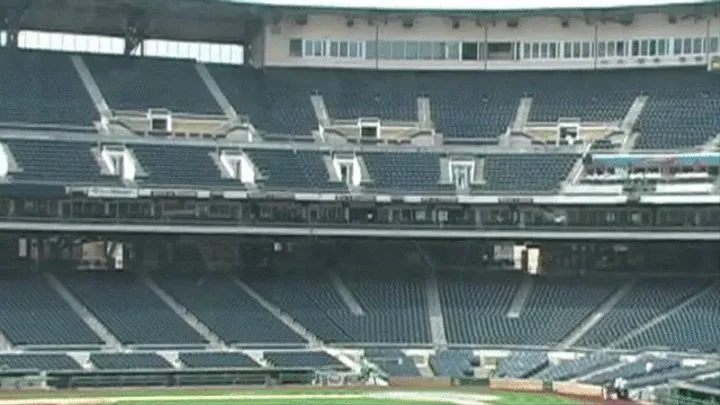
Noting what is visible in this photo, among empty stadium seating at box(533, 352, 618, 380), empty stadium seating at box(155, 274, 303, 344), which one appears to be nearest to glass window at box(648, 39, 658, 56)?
empty stadium seating at box(533, 352, 618, 380)

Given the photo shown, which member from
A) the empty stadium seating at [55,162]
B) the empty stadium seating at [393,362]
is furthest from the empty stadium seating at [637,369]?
the empty stadium seating at [55,162]

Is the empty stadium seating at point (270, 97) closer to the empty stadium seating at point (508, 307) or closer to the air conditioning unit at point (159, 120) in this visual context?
the air conditioning unit at point (159, 120)

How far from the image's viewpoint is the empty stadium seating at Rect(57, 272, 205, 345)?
6969 centimetres

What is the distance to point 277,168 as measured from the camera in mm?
77188

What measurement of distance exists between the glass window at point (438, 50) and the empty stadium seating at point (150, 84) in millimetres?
14979

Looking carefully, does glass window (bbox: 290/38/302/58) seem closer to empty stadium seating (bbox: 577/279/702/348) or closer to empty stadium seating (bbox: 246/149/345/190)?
empty stadium seating (bbox: 246/149/345/190)

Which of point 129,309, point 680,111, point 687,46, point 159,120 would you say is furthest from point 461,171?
point 129,309

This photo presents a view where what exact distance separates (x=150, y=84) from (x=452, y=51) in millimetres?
19712

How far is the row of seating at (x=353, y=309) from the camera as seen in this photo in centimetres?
6988

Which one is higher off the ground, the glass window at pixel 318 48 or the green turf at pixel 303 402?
the glass window at pixel 318 48

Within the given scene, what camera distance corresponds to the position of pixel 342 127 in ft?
269

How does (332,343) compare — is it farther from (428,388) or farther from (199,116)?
(199,116)

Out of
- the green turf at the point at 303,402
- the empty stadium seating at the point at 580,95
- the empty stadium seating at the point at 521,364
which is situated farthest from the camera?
the empty stadium seating at the point at 580,95

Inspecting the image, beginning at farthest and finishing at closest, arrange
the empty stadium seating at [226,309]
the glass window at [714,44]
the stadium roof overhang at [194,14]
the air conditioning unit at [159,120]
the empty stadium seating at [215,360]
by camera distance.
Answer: the glass window at [714,44]
the stadium roof overhang at [194,14]
the air conditioning unit at [159,120]
the empty stadium seating at [226,309]
the empty stadium seating at [215,360]
